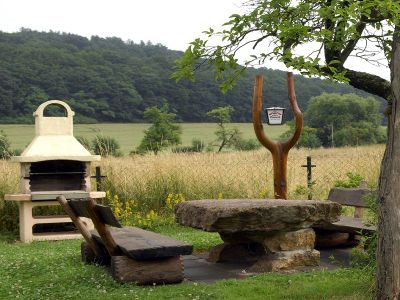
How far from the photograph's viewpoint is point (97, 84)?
109 ft

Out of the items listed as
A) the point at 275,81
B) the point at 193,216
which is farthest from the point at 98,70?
the point at 193,216

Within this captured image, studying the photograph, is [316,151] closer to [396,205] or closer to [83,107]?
[83,107]

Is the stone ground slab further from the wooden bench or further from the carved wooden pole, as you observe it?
the carved wooden pole

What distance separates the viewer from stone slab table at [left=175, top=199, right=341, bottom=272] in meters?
6.85

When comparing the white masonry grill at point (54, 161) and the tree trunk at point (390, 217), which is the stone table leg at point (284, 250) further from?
the white masonry grill at point (54, 161)

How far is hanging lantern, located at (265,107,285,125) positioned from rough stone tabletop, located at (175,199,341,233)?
4.21 m

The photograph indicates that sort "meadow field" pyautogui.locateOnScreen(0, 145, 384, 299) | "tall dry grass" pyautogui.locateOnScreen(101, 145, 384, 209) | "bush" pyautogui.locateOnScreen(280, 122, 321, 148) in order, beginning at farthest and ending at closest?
"bush" pyautogui.locateOnScreen(280, 122, 321, 148) → "tall dry grass" pyautogui.locateOnScreen(101, 145, 384, 209) → "meadow field" pyautogui.locateOnScreen(0, 145, 384, 299)

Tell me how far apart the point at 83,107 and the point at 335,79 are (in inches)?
1032

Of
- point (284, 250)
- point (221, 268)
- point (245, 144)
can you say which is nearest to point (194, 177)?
point (221, 268)

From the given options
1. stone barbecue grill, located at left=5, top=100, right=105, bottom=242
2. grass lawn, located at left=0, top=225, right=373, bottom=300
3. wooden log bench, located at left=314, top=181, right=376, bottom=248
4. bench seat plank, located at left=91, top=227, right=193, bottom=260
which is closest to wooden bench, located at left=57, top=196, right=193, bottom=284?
bench seat plank, located at left=91, top=227, right=193, bottom=260

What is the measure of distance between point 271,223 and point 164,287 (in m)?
1.33

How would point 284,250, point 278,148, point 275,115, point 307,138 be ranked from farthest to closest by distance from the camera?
1. point 307,138
2. point 275,115
3. point 278,148
4. point 284,250

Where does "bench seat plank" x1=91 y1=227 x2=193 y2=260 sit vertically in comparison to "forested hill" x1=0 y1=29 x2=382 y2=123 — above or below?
below

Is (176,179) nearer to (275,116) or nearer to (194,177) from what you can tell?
(194,177)
